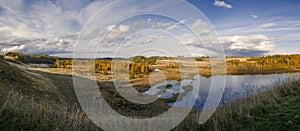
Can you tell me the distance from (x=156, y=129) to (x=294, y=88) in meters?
8.43

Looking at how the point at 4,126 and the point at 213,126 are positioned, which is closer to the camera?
the point at 4,126

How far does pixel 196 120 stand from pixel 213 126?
83 cm

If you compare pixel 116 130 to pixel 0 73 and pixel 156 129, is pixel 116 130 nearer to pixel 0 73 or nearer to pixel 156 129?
pixel 156 129

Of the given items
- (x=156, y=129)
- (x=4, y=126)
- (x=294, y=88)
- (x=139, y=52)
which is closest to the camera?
(x=4, y=126)

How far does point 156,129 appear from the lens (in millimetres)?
6297

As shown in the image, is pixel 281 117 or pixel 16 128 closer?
pixel 16 128

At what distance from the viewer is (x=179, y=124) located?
6531 millimetres

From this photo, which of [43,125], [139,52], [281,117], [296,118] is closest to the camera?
[43,125]

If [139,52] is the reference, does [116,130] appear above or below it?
below

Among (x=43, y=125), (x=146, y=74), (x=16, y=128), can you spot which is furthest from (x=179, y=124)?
(x=146, y=74)

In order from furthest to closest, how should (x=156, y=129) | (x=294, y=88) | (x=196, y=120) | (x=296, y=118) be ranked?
(x=294, y=88) → (x=196, y=120) → (x=156, y=129) → (x=296, y=118)

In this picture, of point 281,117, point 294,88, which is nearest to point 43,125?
point 281,117

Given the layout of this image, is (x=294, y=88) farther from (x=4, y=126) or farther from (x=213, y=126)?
(x=4, y=126)

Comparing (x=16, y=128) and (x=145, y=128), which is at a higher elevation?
(x=16, y=128)
